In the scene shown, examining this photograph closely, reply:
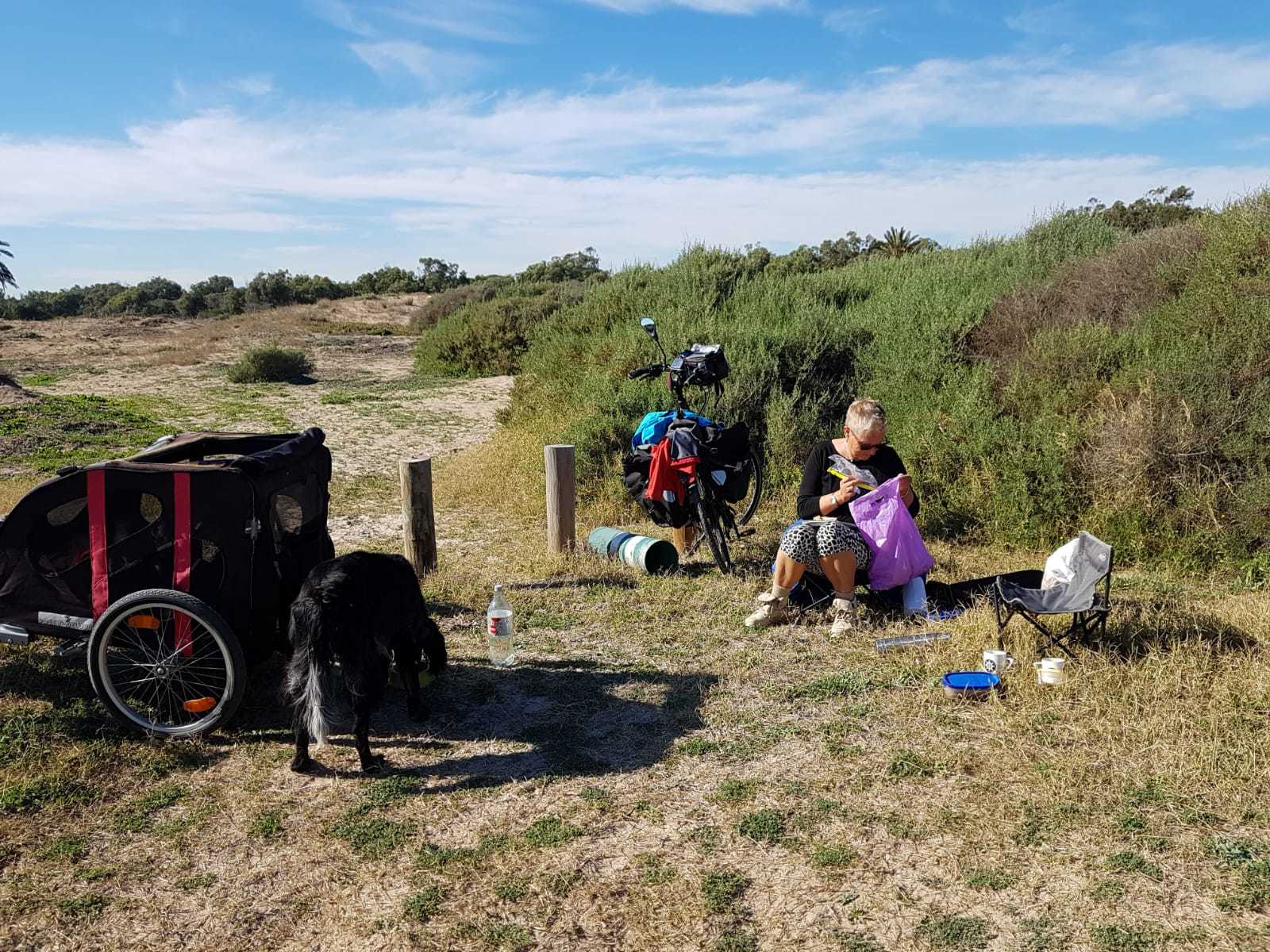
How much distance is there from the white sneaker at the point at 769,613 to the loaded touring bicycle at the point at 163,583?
110 inches

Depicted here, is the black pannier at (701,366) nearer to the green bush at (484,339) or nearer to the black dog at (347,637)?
the black dog at (347,637)

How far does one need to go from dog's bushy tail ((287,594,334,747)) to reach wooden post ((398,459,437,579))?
3014 millimetres

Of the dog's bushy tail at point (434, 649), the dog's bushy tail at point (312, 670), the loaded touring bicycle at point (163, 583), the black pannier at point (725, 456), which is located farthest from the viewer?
the black pannier at point (725, 456)

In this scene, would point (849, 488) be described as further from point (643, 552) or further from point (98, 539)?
point (98, 539)

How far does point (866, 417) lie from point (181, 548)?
Result: 3763 millimetres

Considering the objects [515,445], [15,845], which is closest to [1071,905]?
[15,845]

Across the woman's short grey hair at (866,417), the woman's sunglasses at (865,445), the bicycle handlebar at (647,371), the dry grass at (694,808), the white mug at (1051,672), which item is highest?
the bicycle handlebar at (647,371)

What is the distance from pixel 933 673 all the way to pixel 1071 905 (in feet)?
6.40

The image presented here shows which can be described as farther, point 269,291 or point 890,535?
point 269,291

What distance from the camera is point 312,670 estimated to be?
3842 mm

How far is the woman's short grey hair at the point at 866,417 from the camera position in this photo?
5508 millimetres

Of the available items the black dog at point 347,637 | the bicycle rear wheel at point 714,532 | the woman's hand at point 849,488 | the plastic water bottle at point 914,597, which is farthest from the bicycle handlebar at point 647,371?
the black dog at point 347,637

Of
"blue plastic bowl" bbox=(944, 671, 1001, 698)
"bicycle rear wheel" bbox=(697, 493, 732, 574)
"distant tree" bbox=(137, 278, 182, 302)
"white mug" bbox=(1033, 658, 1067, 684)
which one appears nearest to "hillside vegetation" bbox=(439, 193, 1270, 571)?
"bicycle rear wheel" bbox=(697, 493, 732, 574)

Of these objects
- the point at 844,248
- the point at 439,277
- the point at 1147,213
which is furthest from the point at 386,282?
the point at 1147,213
